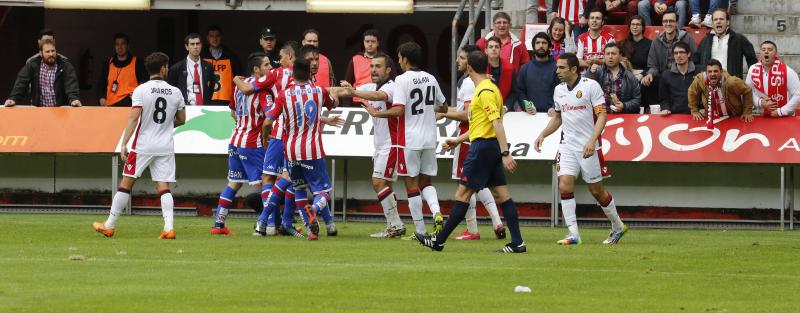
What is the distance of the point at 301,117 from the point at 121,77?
340 inches

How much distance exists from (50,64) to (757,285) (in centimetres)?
1386

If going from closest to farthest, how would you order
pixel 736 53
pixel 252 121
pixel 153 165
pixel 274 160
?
pixel 153 165
pixel 274 160
pixel 252 121
pixel 736 53

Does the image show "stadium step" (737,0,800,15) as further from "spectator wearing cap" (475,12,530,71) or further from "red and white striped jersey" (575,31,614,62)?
"spectator wearing cap" (475,12,530,71)

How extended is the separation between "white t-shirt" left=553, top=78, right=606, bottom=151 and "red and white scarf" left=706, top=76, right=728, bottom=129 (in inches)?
170

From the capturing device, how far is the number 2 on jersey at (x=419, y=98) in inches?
660

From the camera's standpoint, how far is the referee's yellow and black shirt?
14859 millimetres

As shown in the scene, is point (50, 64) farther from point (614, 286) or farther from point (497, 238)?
point (614, 286)

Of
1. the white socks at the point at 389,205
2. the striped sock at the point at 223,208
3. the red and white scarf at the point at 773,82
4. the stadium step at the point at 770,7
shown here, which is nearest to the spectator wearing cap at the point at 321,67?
the striped sock at the point at 223,208

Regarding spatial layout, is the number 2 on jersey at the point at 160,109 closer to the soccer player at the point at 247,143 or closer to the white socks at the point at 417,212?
the soccer player at the point at 247,143

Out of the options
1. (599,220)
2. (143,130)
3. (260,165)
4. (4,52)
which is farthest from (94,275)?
(4,52)

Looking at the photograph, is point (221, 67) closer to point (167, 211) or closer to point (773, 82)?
point (167, 211)

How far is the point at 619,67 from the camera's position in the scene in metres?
20.9

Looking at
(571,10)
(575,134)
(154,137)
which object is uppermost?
(571,10)

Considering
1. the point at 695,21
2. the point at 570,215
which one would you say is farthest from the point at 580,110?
the point at 695,21
